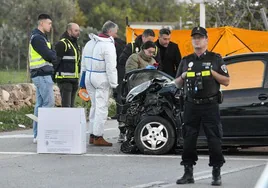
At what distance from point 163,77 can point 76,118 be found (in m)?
1.62

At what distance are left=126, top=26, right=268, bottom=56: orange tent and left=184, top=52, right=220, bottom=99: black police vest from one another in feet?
28.8

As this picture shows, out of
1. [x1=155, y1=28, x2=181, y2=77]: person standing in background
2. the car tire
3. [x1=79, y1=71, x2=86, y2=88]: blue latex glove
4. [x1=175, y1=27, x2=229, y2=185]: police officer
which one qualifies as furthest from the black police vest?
[x1=155, y1=28, x2=181, y2=77]: person standing in background

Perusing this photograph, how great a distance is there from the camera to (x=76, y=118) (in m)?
11.4

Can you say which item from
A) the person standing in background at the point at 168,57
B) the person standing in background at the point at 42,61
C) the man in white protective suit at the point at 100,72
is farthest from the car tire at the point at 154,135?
the person standing in background at the point at 168,57

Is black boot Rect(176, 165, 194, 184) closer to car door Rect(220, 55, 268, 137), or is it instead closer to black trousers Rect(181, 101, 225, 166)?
black trousers Rect(181, 101, 225, 166)

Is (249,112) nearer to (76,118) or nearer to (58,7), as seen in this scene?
(76,118)

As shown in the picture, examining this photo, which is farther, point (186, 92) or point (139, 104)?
point (139, 104)

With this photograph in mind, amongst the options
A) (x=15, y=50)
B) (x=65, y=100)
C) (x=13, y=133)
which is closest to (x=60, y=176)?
(x=65, y=100)

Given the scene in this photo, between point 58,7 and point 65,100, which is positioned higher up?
point 58,7

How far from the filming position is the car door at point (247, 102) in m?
10.8

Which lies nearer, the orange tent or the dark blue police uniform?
the dark blue police uniform

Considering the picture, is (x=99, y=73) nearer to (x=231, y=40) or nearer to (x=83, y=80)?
(x=83, y=80)

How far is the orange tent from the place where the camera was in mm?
17297

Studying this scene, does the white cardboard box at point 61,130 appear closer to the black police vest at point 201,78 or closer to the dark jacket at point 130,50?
the dark jacket at point 130,50
